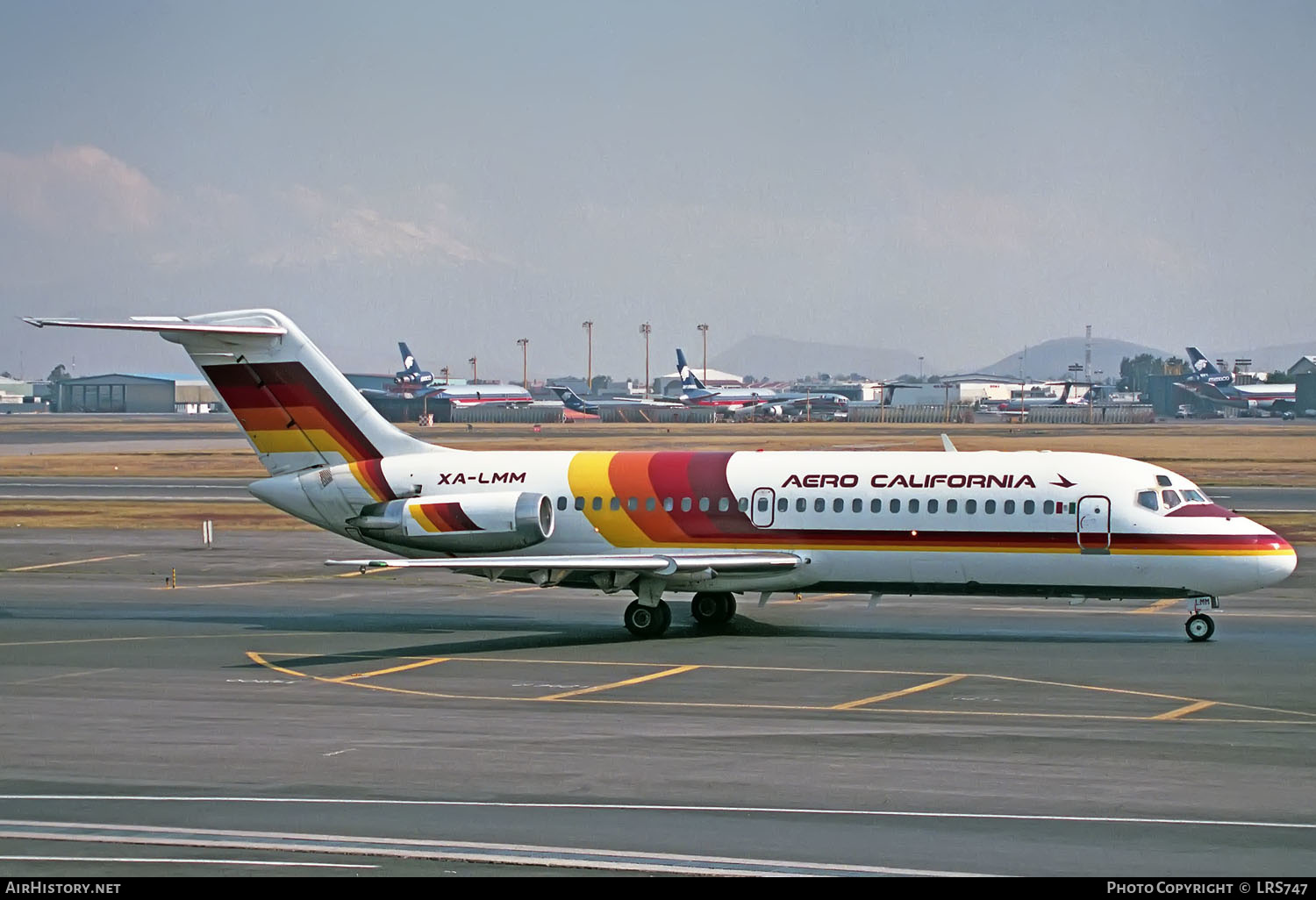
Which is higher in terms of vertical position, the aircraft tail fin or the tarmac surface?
the aircraft tail fin

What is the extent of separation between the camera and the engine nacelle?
35.1 metres

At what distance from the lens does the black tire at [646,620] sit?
3378 centimetres

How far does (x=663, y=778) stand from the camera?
20.1 m

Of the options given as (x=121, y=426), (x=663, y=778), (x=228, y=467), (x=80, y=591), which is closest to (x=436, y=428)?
(x=121, y=426)

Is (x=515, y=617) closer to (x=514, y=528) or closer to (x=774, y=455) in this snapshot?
(x=514, y=528)

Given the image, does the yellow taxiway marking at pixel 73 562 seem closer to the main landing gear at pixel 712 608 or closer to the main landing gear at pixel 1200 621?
the main landing gear at pixel 712 608

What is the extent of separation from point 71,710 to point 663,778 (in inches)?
416

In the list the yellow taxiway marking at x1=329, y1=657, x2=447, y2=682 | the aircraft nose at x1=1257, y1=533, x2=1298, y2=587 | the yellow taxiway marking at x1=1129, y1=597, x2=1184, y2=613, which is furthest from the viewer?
the yellow taxiway marking at x1=1129, y1=597, x2=1184, y2=613

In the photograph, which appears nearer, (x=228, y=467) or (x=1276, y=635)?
(x=1276, y=635)

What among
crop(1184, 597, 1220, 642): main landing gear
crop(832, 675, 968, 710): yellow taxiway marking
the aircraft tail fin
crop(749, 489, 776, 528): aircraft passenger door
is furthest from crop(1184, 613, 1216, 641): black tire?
the aircraft tail fin

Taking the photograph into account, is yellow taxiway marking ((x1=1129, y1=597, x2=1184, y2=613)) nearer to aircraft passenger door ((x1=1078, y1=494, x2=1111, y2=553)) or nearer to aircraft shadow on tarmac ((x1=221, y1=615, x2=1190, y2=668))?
aircraft shadow on tarmac ((x1=221, y1=615, x2=1190, y2=668))

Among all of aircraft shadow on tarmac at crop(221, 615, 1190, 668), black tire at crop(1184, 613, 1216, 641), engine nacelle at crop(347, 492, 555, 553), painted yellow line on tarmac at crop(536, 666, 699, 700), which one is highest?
engine nacelle at crop(347, 492, 555, 553)

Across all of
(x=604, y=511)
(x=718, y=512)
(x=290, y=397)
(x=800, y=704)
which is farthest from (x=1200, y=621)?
(x=290, y=397)

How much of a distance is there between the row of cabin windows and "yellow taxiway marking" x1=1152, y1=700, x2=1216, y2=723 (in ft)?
24.7
